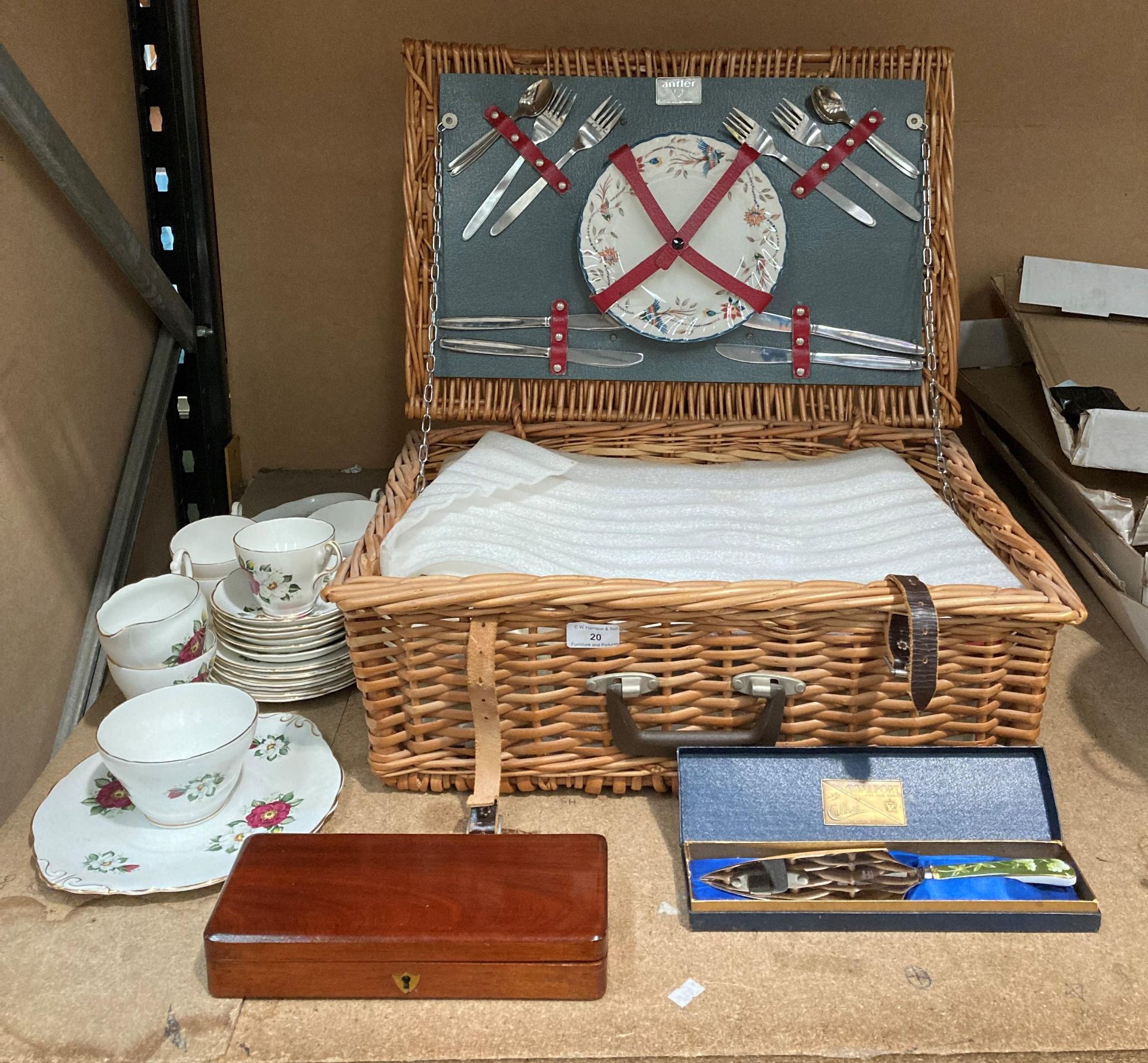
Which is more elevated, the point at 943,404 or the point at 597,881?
the point at 943,404

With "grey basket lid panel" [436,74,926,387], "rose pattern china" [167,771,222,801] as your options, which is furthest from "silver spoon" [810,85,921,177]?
"rose pattern china" [167,771,222,801]

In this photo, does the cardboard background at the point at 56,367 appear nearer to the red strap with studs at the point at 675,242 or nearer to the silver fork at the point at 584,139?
the silver fork at the point at 584,139

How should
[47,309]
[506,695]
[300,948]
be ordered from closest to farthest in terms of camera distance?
[300,948] < [506,695] < [47,309]

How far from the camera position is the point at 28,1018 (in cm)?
74

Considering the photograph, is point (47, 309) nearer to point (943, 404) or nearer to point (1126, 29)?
point (943, 404)

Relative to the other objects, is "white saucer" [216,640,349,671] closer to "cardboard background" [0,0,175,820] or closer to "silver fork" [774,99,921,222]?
"cardboard background" [0,0,175,820]

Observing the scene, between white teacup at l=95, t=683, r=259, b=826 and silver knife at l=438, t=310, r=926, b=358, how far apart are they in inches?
22.4

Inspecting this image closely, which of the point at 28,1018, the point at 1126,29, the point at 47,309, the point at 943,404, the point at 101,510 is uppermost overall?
the point at 1126,29

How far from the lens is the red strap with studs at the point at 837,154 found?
1225 millimetres

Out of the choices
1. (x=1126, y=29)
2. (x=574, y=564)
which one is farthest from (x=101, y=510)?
(x=1126, y=29)

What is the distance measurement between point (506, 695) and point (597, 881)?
7.4 inches

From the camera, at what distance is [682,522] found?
1.12 metres

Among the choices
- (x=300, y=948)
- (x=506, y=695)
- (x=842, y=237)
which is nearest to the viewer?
(x=300, y=948)

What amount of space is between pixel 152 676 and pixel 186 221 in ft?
2.40
